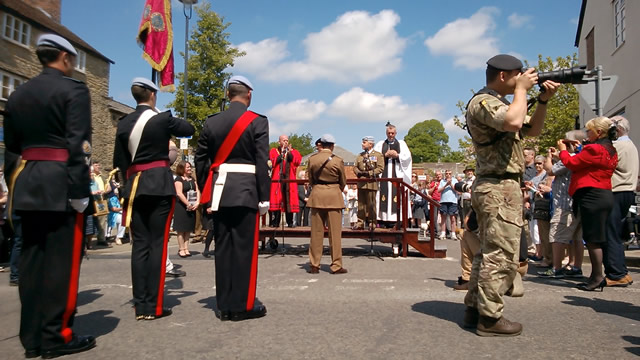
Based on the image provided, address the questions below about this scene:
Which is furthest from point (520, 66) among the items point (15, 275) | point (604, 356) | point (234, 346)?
point (15, 275)

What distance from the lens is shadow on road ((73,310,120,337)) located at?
13.3 ft

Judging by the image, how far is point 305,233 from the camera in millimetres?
9508

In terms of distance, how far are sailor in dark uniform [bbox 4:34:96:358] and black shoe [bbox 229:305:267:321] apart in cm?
119

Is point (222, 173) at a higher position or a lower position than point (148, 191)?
higher

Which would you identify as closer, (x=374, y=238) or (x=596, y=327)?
(x=596, y=327)

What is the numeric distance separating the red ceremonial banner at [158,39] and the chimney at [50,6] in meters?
22.3

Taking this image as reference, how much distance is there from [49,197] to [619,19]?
768 inches

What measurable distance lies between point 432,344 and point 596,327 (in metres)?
1.54

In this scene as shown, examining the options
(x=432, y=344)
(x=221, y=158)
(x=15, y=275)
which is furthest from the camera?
(x=15, y=275)

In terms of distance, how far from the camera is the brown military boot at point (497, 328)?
3653 millimetres

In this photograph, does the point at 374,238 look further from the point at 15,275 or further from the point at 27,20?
the point at 27,20

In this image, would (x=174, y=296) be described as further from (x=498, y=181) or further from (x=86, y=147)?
(x=498, y=181)

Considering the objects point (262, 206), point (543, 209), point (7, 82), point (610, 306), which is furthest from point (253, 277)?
point (7, 82)

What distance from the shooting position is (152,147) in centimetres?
465
